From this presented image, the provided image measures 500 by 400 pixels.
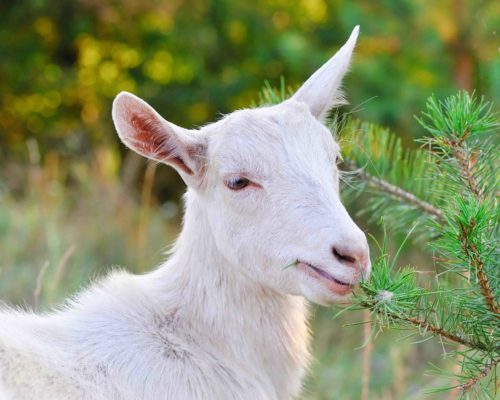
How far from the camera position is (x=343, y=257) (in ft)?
8.25

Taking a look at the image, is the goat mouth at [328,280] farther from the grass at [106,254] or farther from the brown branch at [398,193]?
the grass at [106,254]

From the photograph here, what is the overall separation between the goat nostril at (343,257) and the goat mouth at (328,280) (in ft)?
0.20

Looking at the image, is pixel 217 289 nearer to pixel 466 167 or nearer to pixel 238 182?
pixel 238 182

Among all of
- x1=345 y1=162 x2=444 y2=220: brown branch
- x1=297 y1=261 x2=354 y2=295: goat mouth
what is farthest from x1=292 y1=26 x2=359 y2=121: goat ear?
x1=297 y1=261 x2=354 y2=295: goat mouth

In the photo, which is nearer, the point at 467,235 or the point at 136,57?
the point at 467,235

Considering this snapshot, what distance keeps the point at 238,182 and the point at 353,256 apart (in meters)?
0.59

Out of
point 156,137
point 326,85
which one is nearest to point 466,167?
point 326,85

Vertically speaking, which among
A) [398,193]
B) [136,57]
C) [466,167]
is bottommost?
[136,57]

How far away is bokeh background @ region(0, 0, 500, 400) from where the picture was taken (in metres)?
6.52

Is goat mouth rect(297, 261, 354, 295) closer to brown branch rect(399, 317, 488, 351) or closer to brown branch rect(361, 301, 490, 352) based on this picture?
brown branch rect(361, 301, 490, 352)

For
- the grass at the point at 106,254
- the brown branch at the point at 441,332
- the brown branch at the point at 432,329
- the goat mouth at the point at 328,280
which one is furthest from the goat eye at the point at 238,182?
the grass at the point at 106,254

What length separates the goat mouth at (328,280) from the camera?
2.50 metres

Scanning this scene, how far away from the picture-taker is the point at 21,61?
1255cm

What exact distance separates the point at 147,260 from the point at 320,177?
5.08 meters
